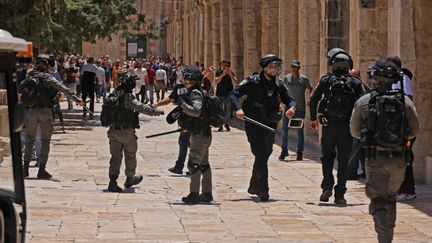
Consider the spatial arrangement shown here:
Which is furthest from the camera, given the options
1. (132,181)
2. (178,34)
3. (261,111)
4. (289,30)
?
(178,34)

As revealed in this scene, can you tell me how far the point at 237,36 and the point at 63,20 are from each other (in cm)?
862

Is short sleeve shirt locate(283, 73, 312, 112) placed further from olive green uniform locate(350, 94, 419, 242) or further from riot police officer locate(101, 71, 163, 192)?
olive green uniform locate(350, 94, 419, 242)

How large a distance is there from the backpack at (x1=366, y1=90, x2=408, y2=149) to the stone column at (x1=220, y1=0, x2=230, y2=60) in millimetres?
27600

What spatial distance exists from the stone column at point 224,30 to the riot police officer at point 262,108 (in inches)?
923

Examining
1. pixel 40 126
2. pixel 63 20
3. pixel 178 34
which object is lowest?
pixel 178 34

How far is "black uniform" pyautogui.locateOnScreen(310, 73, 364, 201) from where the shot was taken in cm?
1344

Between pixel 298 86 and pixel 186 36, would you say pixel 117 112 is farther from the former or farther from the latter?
pixel 186 36

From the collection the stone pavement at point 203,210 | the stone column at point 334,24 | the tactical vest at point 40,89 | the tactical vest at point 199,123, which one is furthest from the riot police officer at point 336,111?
the stone column at point 334,24

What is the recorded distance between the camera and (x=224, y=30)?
124 ft

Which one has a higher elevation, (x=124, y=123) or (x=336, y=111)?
(x=336, y=111)

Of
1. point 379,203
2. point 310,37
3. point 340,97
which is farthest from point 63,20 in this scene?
point 379,203

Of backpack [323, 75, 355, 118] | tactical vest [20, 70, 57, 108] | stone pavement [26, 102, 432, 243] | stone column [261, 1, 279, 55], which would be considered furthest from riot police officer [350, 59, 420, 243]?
stone column [261, 1, 279, 55]

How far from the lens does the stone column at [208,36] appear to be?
43562 mm

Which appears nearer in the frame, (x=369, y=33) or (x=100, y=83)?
(x=369, y=33)
